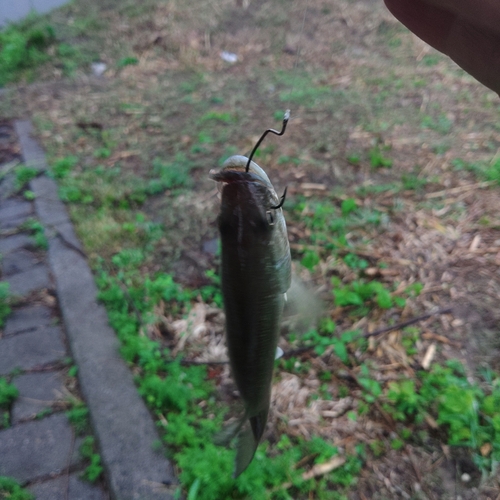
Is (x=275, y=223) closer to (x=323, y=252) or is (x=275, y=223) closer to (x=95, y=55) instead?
(x=323, y=252)

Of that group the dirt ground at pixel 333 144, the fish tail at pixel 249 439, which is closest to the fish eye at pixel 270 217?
the fish tail at pixel 249 439

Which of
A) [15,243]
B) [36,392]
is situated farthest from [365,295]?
[15,243]

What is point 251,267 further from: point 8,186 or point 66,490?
point 8,186

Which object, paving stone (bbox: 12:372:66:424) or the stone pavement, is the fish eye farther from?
paving stone (bbox: 12:372:66:424)

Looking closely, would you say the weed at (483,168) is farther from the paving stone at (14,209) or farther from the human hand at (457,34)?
the paving stone at (14,209)

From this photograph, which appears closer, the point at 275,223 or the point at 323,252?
the point at 275,223

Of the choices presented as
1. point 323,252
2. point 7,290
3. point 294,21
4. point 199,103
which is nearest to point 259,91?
point 199,103
